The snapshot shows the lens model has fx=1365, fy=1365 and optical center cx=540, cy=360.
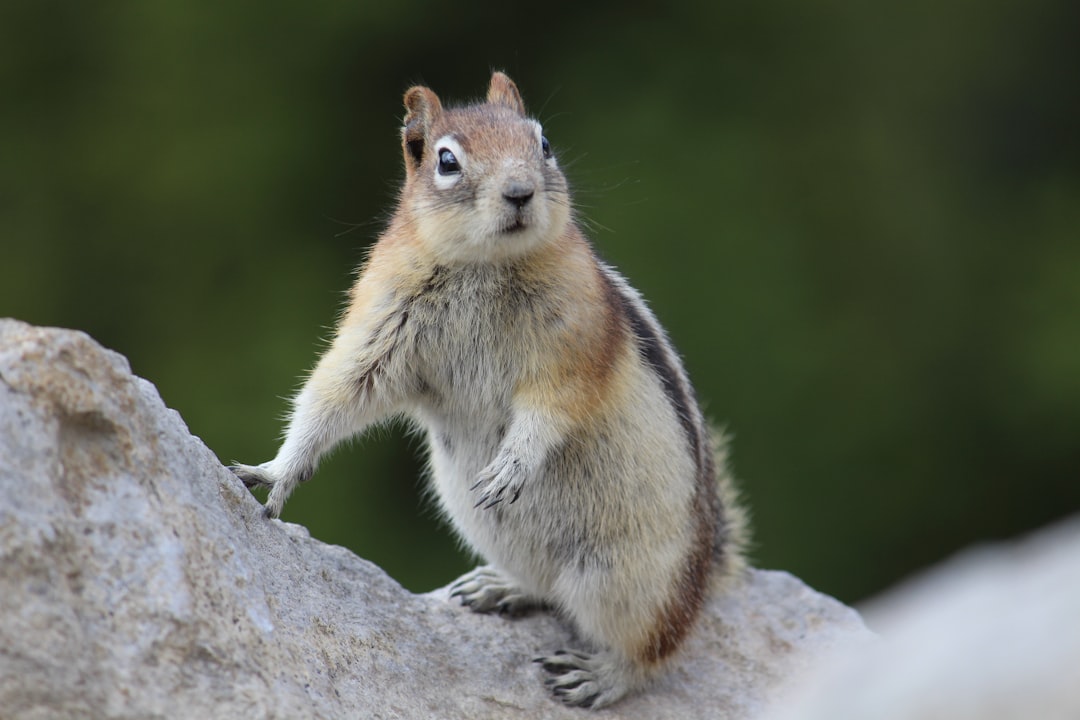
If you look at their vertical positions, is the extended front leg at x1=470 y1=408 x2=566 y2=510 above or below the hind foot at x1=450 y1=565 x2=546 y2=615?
above

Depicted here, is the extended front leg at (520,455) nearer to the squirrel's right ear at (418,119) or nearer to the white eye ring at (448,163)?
the white eye ring at (448,163)

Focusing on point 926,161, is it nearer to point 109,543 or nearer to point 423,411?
point 423,411

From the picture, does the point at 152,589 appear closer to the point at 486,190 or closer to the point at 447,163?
the point at 486,190

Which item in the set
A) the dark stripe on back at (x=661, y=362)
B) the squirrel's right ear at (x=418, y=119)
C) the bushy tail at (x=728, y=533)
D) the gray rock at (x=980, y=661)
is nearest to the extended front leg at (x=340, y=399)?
the squirrel's right ear at (x=418, y=119)

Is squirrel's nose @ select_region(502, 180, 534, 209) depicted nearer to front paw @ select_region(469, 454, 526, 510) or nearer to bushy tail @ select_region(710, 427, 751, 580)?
front paw @ select_region(469, 454, 526, 510)

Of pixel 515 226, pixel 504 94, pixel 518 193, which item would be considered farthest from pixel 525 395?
pixel 504 94

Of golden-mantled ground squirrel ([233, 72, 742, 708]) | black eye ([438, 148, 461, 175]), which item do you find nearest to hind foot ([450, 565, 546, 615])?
golden-mantled ground squirrel ([233, 72, 742, 708])
